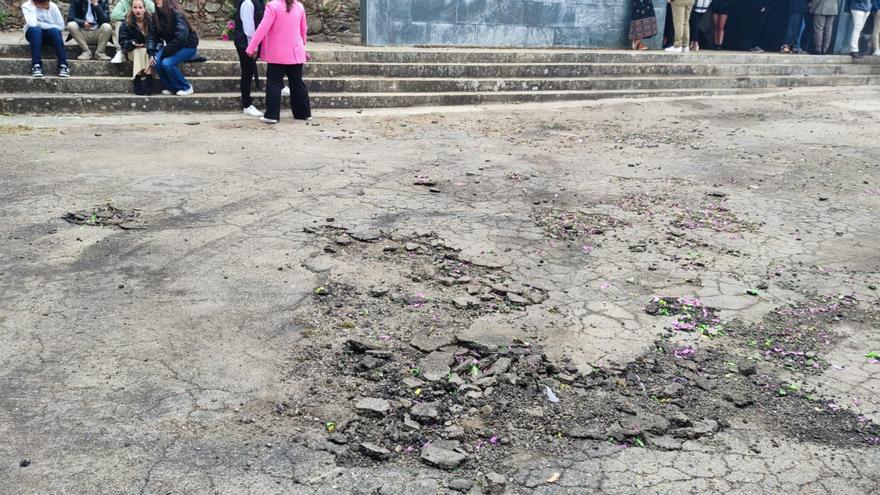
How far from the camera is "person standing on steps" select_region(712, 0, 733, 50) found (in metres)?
16.7

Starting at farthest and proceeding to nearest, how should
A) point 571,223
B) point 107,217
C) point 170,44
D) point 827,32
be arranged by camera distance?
point 827,32
point 170,44
point 571,223
point 107,217

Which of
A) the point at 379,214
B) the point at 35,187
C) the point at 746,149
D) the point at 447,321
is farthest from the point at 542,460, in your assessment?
the point at 746,149

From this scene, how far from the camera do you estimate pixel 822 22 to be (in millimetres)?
16188

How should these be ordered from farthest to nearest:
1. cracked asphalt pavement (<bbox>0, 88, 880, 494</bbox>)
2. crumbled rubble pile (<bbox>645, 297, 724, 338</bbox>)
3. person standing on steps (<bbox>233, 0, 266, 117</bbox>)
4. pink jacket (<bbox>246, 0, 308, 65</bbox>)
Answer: person standing on steps (<bbox>233, 0, 266, 117</bbox>) < pink jacket (<bbox>246, 0, 308, 65</bbox>) < crumbled rubble pile (<bbox>645, 297, 724, 338</bbox>) < cracked asphalt pavement (<bbox>0, 88, 880, 494</bbox>)

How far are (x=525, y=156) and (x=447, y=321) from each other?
14.4 feet

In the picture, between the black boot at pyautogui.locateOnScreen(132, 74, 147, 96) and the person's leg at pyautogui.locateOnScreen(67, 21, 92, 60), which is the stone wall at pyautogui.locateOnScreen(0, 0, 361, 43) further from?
the black boot at pyautogui.locateOnScreen(132, 74, 147, 96)

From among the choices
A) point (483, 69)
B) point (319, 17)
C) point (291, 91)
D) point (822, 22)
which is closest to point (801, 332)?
point (291, 91)

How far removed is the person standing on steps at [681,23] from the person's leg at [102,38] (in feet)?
35.5

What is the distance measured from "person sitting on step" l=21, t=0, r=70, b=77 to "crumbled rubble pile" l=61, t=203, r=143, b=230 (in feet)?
15.4

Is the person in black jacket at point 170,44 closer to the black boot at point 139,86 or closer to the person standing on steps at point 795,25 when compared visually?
the black boot at point 139,86

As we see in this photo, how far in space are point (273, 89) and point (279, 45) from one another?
1.87 feet

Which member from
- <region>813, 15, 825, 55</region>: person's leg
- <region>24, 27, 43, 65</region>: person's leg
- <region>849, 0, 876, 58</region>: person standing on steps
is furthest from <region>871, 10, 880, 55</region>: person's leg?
<region>24, 27, 43, 65</region>: person's leg

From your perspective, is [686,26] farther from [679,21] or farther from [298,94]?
[298,94]

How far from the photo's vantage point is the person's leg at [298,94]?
8938mm
